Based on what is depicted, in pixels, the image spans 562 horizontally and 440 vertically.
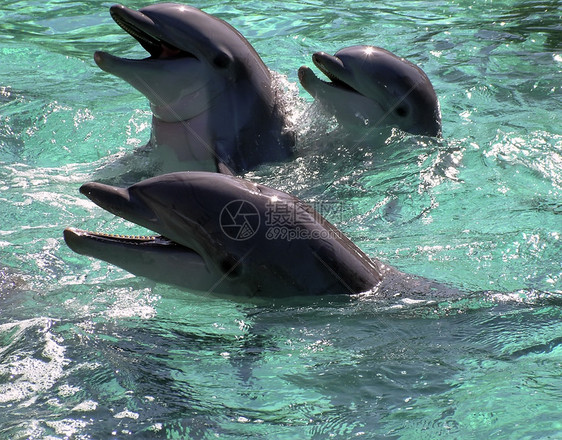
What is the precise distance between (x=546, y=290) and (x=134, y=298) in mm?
2499

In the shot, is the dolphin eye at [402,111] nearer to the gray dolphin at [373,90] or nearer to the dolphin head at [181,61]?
the gray dolphin at [373,90]

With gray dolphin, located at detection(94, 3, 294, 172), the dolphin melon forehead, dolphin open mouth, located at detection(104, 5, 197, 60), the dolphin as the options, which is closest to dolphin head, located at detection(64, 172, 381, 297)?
the dolphin

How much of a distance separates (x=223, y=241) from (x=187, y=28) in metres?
2.95

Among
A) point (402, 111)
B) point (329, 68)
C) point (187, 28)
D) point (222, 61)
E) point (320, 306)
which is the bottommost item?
point (320, 306)

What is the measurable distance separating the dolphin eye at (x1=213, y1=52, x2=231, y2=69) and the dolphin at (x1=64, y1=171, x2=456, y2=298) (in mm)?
2652

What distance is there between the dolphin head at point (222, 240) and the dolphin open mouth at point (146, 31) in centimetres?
246

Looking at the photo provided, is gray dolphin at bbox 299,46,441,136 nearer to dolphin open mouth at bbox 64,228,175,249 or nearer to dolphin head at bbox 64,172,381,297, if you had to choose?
dolphin head at bbox 64,172,381,297

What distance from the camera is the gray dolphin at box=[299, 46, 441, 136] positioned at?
24.4 ft

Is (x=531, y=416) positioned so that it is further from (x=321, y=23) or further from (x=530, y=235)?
(x=321, y=23)

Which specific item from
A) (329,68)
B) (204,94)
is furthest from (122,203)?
(329,68)

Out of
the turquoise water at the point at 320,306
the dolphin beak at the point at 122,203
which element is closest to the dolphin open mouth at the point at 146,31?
the turquoise water at the point at 320,306

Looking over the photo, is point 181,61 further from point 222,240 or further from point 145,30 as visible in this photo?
point 222,240

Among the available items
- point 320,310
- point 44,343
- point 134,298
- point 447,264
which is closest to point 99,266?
point 134,298

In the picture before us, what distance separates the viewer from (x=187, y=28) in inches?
272
